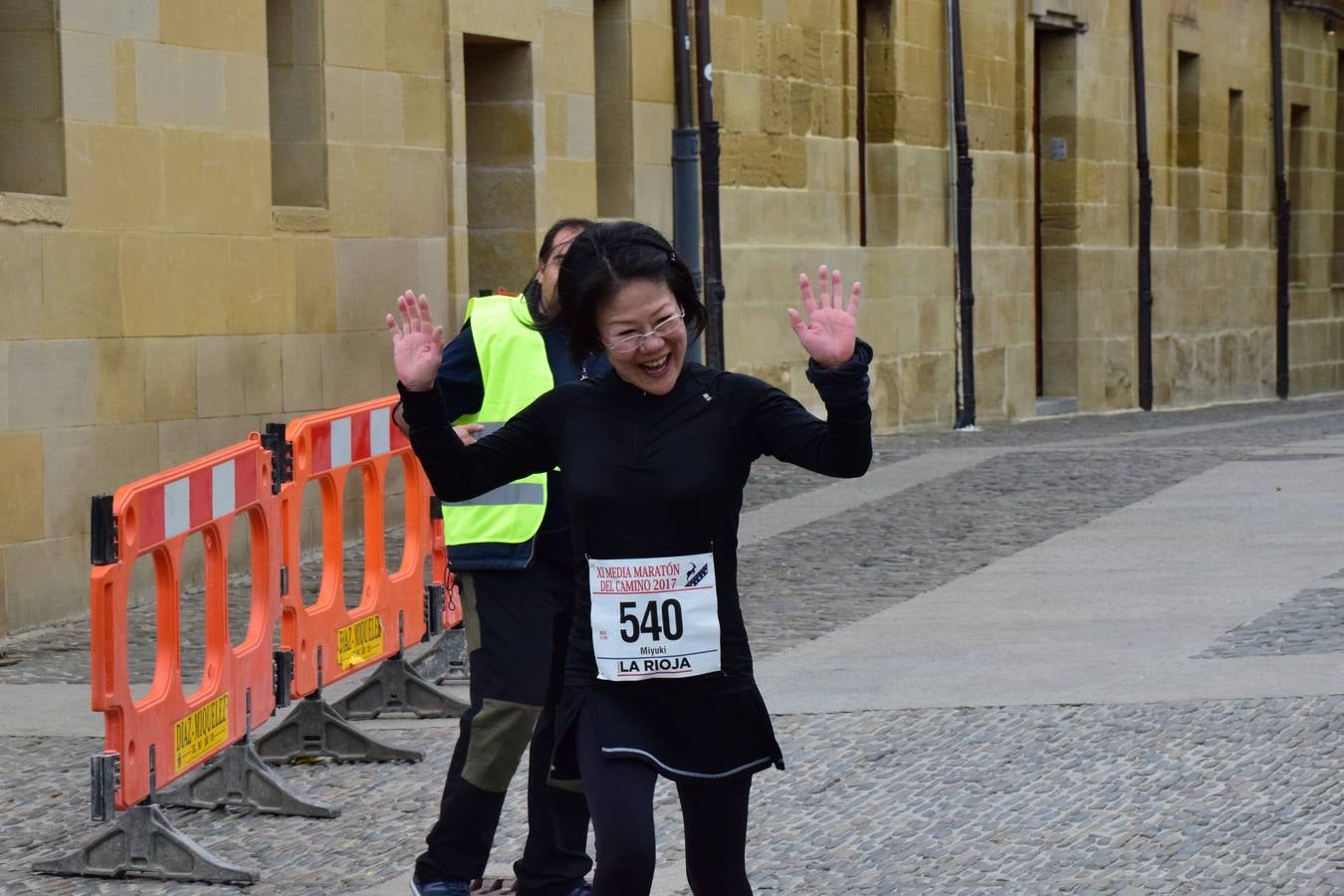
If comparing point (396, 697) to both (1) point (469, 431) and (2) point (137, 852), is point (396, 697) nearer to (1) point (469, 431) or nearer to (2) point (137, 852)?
(2) point (137, 852)

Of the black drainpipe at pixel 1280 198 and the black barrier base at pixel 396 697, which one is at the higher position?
the black drainpipe at pixel 1280 198

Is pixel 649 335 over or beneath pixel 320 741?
over

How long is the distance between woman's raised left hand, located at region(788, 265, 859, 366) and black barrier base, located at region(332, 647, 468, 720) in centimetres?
441

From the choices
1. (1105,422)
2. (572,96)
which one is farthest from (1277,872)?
(1105,422)

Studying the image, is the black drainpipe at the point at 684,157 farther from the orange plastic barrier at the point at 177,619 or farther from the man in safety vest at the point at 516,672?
the man in safety vest at the point at 516,672

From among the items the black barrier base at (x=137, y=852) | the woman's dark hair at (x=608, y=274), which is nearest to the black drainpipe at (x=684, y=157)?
the black barrier base at (x=137, y=852)

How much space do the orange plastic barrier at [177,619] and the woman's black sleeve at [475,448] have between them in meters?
1.65

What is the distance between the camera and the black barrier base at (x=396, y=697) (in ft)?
27.7

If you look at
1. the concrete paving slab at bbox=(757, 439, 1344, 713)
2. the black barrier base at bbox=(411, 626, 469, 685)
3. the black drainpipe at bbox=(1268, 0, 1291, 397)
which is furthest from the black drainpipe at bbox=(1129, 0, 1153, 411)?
the black barrier base at bbox=(411, 626, 469, 685)

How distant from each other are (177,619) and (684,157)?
39.1 feet

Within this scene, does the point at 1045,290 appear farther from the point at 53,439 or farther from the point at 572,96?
the point at 53,439

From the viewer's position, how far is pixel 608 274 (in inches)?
170

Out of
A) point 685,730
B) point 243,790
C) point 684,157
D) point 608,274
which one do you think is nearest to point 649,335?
point 608,274

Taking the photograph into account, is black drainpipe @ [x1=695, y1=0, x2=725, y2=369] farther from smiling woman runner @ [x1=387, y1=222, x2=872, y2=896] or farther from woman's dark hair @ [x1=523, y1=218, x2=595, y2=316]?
smiling woman runner @ [x1=387, y1=222, x2=872, y2=896]
